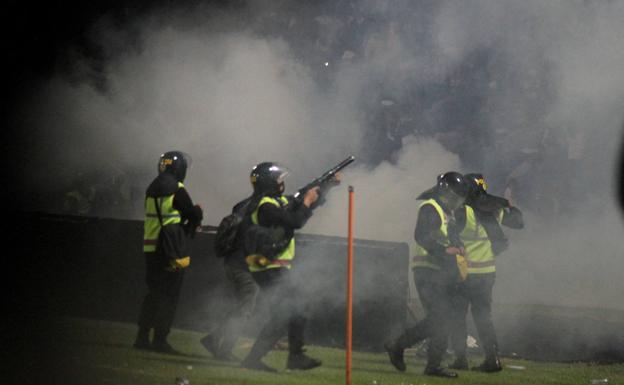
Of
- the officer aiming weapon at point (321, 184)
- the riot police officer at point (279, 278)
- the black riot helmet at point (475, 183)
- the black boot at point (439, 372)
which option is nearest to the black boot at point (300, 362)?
the riot police officer at point (279, 278)

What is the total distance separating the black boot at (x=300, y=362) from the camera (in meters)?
7.14

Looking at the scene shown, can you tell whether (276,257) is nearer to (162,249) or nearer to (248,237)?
(248,237)

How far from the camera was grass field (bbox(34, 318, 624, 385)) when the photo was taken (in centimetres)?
674

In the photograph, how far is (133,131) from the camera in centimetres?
1312

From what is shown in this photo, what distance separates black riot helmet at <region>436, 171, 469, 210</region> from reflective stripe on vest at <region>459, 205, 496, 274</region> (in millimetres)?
360

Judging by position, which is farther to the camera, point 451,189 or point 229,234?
point 451,189

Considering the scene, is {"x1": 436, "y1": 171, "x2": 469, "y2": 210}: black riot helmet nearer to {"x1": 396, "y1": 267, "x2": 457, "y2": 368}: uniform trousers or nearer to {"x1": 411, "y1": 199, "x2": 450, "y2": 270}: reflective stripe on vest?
{"x1": 411, "y1": 199, "x2": 450, "y2": 270}: reflective stripe on vest

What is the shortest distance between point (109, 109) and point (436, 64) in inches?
198

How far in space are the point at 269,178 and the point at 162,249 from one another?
128cm

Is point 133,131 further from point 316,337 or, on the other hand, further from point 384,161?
point 316,337

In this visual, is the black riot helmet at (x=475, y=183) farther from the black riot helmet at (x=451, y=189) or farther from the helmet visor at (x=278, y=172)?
the helmet visor at (x=278, y=172)

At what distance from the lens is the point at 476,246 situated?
8055 mm

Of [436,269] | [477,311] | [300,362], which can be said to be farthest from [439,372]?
[300,362]

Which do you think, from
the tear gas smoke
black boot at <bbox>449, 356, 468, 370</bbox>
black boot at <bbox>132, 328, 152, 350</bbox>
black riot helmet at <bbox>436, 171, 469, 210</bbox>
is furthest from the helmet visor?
the tear gas smoke
